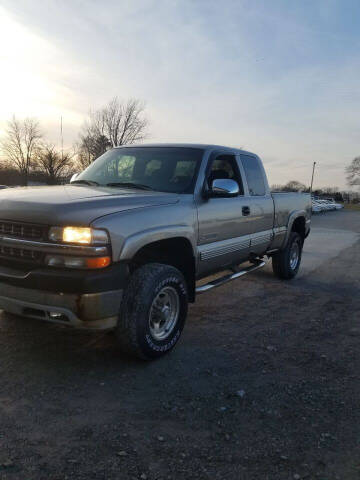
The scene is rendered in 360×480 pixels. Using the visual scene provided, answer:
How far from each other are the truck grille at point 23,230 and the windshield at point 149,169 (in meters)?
1.42

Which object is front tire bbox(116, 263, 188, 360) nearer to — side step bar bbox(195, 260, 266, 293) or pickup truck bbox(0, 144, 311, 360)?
pickup truck bbox(0, 144, 311, 360)

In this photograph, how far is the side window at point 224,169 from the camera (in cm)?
465

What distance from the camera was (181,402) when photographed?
2969mm

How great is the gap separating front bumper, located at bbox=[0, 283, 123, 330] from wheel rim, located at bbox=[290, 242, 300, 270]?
4665 mm

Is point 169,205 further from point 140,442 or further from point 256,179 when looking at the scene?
point 256,179

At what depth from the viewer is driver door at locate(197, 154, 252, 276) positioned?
4.24 meters

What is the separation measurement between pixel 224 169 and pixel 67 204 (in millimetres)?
2408

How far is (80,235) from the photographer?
299cm

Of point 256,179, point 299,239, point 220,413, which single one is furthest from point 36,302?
point 299,239

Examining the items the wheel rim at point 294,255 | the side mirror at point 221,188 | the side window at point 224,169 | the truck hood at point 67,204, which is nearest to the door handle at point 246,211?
the side window at point 224,169

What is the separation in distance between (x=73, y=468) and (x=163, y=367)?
139cm

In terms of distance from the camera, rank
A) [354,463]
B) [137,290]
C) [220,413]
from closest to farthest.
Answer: [354,463], [220,413], [137,290]

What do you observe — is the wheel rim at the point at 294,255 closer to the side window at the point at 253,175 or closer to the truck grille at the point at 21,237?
the side window at the point at 253,175

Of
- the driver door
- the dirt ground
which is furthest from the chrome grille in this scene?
the driver door
